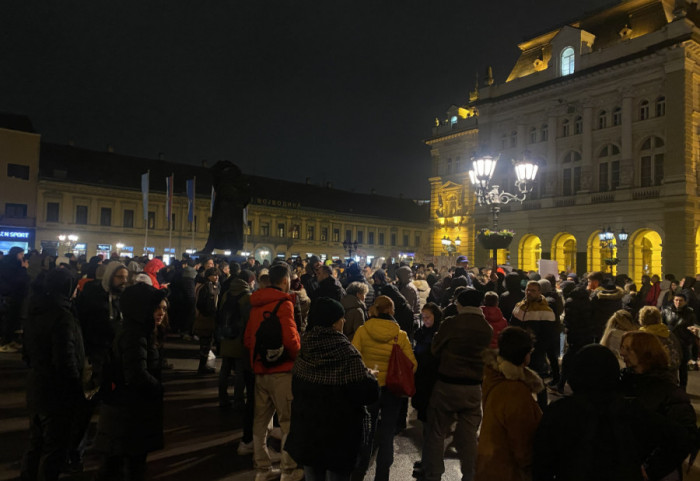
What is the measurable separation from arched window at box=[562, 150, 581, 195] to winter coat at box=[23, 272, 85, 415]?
36.0m

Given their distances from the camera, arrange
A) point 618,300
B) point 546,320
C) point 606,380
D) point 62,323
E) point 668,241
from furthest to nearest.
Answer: point 668,241
point 618,300
point 546,320
point 62,323
point 606,380

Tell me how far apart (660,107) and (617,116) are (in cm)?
274

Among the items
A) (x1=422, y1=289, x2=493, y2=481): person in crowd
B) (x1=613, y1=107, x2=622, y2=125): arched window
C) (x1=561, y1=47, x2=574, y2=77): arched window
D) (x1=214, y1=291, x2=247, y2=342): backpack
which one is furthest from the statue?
(x1=561, y1=47, x2=574, y2=77): arched window

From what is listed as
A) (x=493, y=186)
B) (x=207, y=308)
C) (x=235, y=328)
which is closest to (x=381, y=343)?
(x=235, y=328)

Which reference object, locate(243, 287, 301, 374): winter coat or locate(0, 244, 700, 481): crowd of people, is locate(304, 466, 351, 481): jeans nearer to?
locate(0, 244, 700, 481): crowd of people

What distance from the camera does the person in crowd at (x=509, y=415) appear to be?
3.21 metres

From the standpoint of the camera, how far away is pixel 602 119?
33781 millimetres

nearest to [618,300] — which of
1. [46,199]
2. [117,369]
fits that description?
[117,369]

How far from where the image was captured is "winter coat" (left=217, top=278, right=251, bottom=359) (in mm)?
6758

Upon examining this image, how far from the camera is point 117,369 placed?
384cm

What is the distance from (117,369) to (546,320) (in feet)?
21.3

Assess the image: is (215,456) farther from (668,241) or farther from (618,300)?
(668,241)

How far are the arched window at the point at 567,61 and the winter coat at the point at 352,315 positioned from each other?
34.8 meters

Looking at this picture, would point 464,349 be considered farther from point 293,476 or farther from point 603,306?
point 603,306
